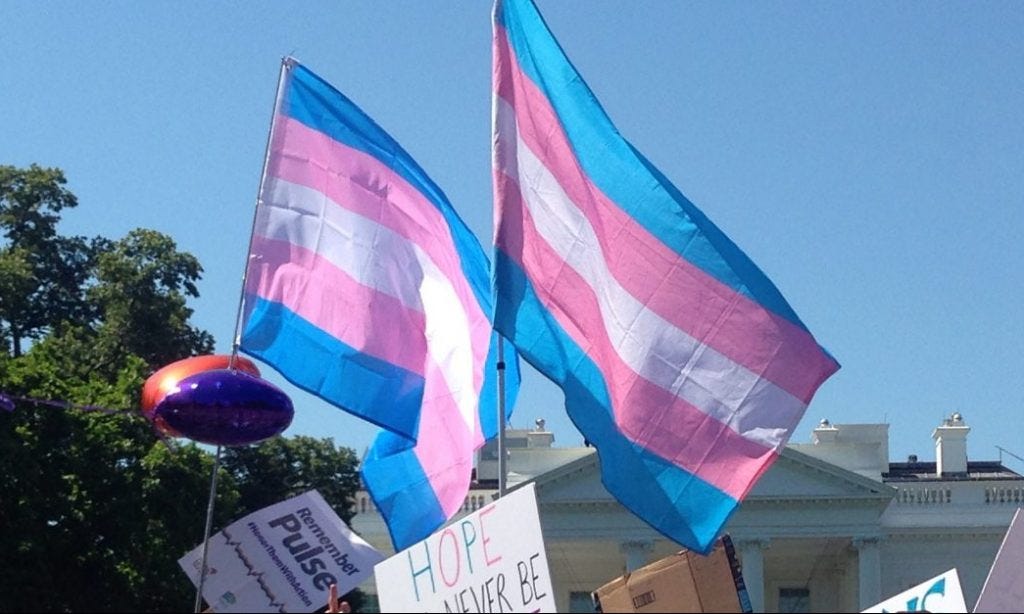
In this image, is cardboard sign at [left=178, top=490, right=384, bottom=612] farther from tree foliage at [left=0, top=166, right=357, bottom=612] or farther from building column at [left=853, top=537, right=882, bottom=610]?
building column at [left=853, top=537, right=882, bottom=610]

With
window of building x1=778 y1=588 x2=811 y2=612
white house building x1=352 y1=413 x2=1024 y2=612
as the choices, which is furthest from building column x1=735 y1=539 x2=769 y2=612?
window of building x1=778 y1=588 x2=811 y2=612

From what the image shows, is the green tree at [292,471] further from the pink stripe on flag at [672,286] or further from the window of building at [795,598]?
the pink stripe on flag at [672,286]

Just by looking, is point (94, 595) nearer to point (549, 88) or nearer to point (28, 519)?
point (28, 519)

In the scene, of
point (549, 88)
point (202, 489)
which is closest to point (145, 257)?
point (202, 489)

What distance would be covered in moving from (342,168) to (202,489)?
1937 cm

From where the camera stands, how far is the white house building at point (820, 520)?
55.9 meters

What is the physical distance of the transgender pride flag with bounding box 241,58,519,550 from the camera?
14875mm

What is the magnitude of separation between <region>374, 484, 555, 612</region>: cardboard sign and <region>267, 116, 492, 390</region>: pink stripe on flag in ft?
14.4

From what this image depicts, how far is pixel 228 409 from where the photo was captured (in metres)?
14.0

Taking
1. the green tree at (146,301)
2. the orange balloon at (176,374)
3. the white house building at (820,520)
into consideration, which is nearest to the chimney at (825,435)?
the white house building at (820,520)

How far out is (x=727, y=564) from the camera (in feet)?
41.3

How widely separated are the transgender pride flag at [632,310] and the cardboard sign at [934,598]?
10.3ft

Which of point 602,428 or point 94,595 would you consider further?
point 94,595

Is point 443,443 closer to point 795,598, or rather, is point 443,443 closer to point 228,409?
point 228,409
